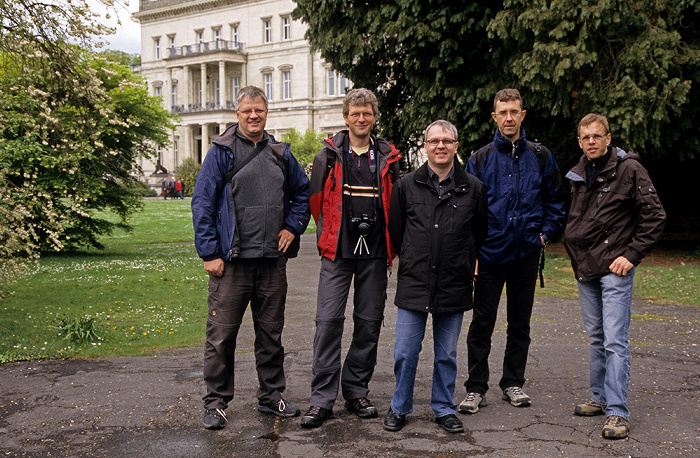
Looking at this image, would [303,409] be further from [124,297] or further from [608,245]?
[124,297]

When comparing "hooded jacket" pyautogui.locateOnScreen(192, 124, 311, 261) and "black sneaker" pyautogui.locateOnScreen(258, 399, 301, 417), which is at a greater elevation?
"hooded jacket" pyautogui.locateOnScreen(192, 124, 311, 261)

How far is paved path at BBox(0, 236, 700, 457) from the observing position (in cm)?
449

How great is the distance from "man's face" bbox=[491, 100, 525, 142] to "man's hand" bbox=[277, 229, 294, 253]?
1.84 m

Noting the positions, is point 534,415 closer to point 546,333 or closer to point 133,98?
point 546,333

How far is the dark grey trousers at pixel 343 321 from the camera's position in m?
5.14

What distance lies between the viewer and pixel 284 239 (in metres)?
5.23

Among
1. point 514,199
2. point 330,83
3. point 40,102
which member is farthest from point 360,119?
point 330,83

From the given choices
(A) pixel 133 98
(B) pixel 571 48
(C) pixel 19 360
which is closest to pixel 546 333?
(C) pixel 19 360

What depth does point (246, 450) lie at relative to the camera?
176 inches

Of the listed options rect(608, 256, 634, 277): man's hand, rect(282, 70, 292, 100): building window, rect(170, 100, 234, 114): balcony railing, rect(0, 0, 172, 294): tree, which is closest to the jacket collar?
A: rect(608, 256, 634, 277): man's hand

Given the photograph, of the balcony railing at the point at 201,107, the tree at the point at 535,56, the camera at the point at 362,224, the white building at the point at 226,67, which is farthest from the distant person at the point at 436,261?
the balcony railing at the point at 201,107

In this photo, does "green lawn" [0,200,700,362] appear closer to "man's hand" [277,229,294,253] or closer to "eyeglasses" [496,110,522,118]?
"man's hand" [277,229,294,253]

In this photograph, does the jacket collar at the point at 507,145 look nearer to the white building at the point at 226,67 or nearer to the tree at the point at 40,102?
the tree at the point at 40,102

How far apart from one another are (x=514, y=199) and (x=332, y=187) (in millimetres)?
1407
